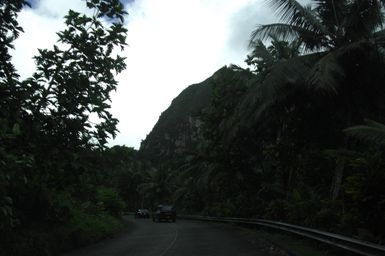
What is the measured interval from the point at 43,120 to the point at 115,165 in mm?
2151

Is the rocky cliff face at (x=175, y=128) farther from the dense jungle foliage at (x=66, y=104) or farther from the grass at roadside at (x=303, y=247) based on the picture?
the dense jungle foliage at (x=66, y=104)

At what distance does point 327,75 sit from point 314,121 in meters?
4.28

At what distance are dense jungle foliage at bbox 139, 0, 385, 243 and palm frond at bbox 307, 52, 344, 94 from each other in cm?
5

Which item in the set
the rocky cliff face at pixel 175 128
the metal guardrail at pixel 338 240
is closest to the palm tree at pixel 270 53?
the metal guardrail at pixel 338 240

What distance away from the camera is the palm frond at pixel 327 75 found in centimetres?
1781

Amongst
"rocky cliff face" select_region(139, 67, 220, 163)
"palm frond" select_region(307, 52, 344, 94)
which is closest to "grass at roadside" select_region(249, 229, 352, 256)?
"palm frond" select_region(307, 52, 344, 94)

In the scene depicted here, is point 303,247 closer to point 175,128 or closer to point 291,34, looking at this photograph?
point 291,34

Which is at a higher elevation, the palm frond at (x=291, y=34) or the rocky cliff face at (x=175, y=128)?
the rocky cliff face at (x=175, y=128)

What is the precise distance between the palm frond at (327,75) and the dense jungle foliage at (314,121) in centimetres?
5

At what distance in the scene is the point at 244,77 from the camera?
30.3 m

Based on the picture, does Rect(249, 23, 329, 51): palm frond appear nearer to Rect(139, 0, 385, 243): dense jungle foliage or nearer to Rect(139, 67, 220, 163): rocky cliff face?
Rect(139, 0, 385, 243): dense jungle foliage

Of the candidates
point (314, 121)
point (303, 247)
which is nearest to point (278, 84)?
point (314, 121)

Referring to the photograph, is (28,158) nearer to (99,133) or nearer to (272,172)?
(99,133)

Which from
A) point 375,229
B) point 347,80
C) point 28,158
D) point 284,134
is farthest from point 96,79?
point 284,134
